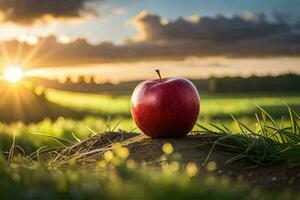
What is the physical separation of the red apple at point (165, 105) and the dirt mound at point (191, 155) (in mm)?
165

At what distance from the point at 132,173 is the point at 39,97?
17.3 meters

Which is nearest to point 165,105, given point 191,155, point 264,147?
point 191,155

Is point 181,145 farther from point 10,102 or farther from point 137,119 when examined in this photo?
point 10,102

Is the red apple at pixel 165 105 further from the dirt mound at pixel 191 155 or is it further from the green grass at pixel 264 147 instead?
the green grass at pixel 264 147

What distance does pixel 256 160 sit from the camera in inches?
224

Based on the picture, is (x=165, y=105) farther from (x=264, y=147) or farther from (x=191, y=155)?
(x=264, y=147)

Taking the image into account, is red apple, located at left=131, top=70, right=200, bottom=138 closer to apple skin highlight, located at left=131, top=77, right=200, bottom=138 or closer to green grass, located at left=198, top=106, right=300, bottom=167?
apple skin highlight, located at left=131, top=77, right=200, bottom=138

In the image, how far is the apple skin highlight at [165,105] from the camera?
5988mm

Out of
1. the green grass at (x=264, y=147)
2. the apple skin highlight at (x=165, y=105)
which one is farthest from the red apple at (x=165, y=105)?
the green grass at (x=264, y=147)

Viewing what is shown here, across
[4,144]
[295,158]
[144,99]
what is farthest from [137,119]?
[4,144]

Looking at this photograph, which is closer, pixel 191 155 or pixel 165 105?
pixel 191 155

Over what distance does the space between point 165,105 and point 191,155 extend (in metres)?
0.56

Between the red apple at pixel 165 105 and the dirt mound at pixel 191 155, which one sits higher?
the red apple at pixel 165 105

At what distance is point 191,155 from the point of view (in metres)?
5.75
